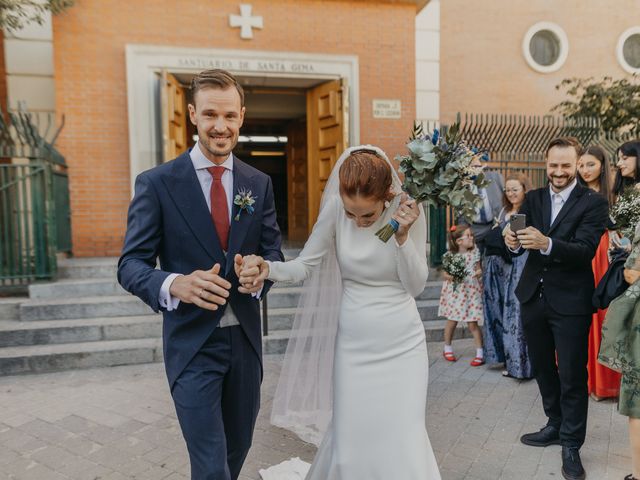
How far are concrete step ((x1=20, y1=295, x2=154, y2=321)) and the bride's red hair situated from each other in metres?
4.93

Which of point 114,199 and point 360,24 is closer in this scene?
point 114,199

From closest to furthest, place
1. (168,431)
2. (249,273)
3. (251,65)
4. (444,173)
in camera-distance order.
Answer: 1. (249,273)
2. (444,173)
3. (168,431)
4. (251,65)

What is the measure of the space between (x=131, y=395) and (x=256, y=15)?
6.53m

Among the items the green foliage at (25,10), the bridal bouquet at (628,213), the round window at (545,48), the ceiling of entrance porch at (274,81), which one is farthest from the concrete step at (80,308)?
the round window at (545,48)

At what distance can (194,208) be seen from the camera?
2250 mm

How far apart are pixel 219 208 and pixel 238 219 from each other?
0.10 meters

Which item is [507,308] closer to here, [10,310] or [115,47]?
[10,310]

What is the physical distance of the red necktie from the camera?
233 centimetres

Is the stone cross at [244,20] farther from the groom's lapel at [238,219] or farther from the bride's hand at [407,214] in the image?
the bride's hand at [407,214]

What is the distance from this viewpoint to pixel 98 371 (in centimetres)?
570

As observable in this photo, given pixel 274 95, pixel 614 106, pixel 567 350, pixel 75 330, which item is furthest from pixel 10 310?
pixel 614 106

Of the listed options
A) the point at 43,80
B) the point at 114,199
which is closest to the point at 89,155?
the point at 114,199

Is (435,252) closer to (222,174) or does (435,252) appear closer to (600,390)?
(600,390)

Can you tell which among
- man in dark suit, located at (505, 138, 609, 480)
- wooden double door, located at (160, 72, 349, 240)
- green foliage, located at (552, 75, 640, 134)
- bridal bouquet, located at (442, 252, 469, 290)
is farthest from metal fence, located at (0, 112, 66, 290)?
green foliage, located at (552, 75, 640, 134)
